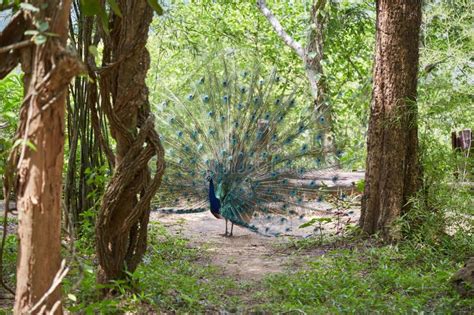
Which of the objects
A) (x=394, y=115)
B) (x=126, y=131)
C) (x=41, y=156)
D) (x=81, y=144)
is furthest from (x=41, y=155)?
(x=394, y=115)

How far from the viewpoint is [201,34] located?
14578 millimetres

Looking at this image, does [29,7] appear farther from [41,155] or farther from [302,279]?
[302,279]

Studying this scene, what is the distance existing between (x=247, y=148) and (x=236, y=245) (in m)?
1.34

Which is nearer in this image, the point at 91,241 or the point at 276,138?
the point at 91,241

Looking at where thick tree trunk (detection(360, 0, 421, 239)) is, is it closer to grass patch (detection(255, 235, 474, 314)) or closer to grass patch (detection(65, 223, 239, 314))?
grass patch (detection(255, 235, 474, 314))

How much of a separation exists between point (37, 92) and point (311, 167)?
6218 millimetres

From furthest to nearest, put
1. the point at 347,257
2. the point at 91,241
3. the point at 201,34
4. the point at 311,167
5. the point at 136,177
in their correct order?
the point at 201,34, the point at 311,167, the point at 347,257, the point at 91,241, the point at 136,177

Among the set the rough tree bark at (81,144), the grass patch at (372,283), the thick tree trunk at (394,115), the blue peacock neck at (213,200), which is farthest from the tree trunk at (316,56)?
the rough tree bark at (81,144)

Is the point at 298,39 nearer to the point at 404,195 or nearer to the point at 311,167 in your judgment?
the point at 311,167

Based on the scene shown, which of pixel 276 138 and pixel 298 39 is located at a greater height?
pixel 298 39

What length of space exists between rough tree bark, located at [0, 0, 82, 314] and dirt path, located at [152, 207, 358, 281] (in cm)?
337

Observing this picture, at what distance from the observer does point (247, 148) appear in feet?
26.8

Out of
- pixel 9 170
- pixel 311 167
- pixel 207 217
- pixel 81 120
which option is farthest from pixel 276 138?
pixel 9 170

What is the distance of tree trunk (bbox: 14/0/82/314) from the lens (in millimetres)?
1921
